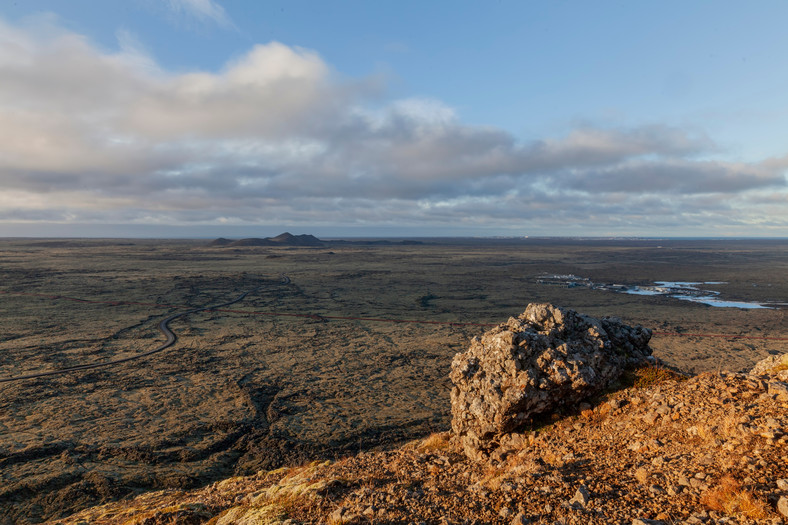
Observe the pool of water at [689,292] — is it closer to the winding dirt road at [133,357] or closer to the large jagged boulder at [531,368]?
the large jagged boulder at [531,368]

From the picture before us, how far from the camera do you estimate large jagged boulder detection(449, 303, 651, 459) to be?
7305mm

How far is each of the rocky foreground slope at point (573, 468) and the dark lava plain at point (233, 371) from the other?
2.01 m

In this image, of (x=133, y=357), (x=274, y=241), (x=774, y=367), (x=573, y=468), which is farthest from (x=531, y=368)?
(x=274, y=241)

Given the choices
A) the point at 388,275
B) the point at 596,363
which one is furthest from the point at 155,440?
the point at 388,275

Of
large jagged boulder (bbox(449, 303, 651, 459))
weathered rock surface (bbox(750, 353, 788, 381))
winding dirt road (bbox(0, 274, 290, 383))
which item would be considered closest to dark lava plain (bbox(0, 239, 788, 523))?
winding dirt road (bbox(0, 274, 290, 383))

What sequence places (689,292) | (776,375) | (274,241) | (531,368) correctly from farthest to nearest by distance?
1. (274,241)
2. (689,292)
3. (531,368)
4. (776,375)

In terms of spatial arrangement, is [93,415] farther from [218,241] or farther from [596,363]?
[218,241]

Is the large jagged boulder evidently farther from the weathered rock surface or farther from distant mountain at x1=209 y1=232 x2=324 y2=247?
distant mountain at x1=209 y1=232 x2=324 y2=247

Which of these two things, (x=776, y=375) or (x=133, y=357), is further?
(x=133, y=357)

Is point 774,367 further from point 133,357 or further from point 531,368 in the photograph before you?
point 133,357

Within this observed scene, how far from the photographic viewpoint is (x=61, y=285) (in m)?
37.2

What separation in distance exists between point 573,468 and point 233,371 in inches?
517

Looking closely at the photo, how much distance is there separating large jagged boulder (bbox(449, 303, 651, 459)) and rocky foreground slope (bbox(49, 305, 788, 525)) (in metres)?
0.04

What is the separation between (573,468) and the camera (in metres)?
5.70
